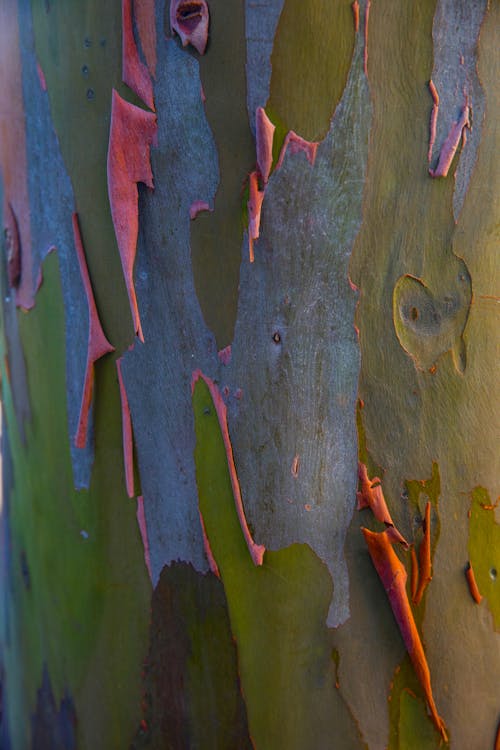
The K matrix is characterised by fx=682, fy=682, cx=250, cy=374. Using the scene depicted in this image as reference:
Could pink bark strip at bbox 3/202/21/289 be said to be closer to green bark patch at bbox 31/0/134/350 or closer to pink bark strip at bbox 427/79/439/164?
green bark patch at bbox 31/0/134/350

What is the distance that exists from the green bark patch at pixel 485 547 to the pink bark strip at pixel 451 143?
0.28 meters

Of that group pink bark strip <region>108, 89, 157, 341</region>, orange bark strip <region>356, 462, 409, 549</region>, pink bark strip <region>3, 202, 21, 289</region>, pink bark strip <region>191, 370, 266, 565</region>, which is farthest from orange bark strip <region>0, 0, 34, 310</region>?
orange bark strip <region>356, 462, 409, 549</region>

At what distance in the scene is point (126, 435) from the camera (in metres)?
0.62

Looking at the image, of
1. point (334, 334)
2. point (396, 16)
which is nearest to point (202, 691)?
point (334, 334)

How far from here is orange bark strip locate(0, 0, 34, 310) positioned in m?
0.66

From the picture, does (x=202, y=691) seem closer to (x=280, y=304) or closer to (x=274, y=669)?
(x=274, y=669)

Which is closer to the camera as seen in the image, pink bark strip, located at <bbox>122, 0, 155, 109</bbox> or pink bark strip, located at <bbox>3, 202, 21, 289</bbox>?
pink bark strip, located at <bbox>122, 0, 155, 109</bbox>

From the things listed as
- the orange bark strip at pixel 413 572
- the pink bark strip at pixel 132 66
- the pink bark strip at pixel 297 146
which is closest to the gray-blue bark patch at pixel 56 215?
the pink bark strip at pixel 132 66

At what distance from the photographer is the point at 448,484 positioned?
0.59 m

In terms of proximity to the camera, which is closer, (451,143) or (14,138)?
(451,143)

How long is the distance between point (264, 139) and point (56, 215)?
8.6 inches

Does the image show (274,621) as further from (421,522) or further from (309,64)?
(309,64)

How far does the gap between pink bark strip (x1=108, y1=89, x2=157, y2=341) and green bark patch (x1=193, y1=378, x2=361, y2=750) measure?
13 cm

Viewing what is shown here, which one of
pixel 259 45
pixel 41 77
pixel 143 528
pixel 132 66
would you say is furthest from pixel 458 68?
pixel 143 528
